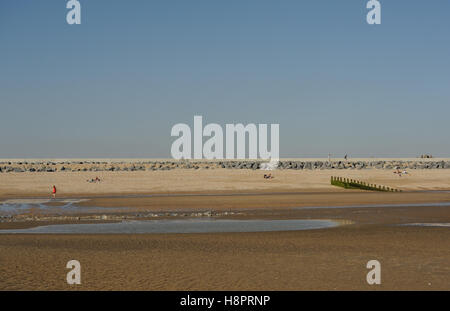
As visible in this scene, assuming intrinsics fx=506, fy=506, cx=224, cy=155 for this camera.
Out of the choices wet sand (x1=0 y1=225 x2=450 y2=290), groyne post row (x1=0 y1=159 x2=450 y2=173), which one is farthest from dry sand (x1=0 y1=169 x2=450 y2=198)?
wet sand (x1=0 y1=225 x2=450 y2=290)

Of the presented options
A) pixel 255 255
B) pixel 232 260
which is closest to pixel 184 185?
pixel 255 255

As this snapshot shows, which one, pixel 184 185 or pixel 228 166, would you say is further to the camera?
pixel 228 166

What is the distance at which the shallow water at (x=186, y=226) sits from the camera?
21.5 meters

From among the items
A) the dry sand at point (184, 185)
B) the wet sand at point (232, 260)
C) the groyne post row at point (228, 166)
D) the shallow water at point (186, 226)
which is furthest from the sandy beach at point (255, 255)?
the groyne post row at point (228, 166)

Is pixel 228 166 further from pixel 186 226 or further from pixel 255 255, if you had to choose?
pixel 255 255

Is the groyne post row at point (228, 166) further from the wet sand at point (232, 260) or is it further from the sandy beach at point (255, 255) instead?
the wet sand at point (232, 260)

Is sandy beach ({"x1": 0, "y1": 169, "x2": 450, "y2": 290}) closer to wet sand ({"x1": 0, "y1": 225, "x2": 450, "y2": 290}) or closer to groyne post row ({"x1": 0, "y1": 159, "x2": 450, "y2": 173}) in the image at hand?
wet sand ({"x1": 0, "y1": 225, "x2": 450, "y2": 290})

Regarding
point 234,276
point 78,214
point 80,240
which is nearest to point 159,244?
point 80,240

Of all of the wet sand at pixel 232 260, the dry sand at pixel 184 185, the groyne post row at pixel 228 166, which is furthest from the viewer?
the groyne post row at pixel 228 166

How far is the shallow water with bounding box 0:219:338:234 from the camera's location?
2155 centimetres

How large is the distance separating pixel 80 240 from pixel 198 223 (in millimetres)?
6864

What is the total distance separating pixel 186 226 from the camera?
2302cm
